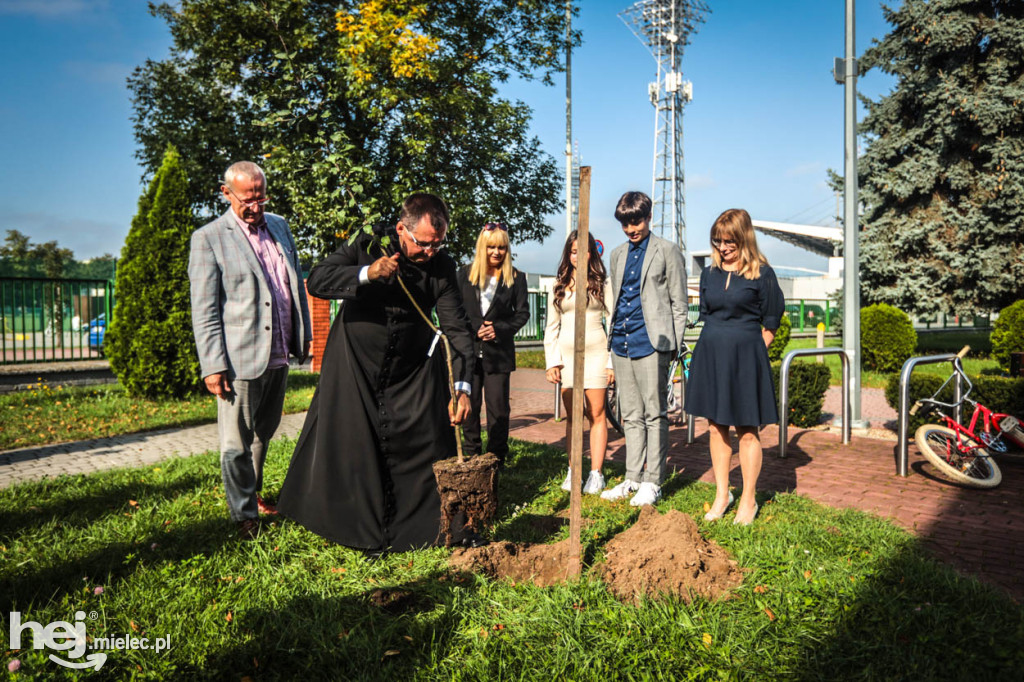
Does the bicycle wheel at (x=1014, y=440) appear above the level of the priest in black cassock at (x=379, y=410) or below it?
below

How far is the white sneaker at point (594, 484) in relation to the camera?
5137mm

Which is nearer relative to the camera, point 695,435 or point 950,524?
point 950,524

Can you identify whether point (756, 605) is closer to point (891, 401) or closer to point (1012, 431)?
point (1012, 431)

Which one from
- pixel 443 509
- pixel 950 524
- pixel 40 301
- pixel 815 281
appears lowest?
pixel 950 524

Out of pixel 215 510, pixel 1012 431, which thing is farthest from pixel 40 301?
pixel 1012 431

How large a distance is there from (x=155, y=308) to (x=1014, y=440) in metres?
10.6

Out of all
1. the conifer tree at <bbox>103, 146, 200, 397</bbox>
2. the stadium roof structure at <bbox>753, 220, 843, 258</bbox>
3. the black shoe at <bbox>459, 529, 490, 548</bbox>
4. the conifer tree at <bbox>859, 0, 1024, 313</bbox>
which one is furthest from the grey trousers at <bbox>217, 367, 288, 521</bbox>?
the stadium roof structure at <bbox>753, 220, 843, 258</bbox>

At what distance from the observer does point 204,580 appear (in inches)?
134

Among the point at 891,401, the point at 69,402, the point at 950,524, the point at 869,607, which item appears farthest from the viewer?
A: the point at 69,402

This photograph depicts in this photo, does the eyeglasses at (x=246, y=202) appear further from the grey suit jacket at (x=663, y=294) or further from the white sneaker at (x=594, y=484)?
the white sneaker at (x=594, y=484)

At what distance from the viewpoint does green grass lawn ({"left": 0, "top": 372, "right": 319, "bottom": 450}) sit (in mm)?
7609

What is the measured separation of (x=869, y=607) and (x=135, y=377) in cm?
984

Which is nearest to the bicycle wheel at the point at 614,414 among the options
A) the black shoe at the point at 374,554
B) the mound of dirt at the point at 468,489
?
the mound of dirt at the point at 468,489

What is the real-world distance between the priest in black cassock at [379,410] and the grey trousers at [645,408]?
4.79 ft
